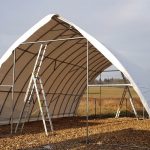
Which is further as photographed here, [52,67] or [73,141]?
[52,67]

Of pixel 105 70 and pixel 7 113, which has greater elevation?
pixel 105 70

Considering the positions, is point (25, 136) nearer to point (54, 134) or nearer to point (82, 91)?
point (54, 134)

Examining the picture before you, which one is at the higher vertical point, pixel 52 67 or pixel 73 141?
pixel 52 67

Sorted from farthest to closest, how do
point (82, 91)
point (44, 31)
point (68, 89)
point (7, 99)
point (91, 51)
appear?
point (82, 91)
point (68, 89)
point (91, 51)
point (7, 99)
point (44, 31)

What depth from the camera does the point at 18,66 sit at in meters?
18.3

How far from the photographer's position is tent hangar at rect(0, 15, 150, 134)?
15.7 meters

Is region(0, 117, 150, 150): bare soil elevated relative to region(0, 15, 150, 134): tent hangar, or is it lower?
lower

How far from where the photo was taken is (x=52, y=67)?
20.7m

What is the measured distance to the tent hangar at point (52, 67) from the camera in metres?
15.7

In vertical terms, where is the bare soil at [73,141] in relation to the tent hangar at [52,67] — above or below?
below

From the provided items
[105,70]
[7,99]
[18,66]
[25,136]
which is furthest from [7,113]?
[105,70]

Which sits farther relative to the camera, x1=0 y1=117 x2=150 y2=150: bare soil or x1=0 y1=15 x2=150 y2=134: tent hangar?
x1=0 y1=15 x2=150 y2=134: tent hangar

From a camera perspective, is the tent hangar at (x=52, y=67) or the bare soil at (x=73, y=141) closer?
the bare soil at (x=73, y=141)

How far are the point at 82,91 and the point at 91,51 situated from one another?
18.3ft
